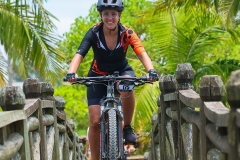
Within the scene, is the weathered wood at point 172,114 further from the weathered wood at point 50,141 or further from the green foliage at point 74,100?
the green foliage at point 74,100

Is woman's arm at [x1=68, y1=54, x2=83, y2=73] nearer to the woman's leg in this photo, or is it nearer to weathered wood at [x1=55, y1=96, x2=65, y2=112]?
the woman's leg

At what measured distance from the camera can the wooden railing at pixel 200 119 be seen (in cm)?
308

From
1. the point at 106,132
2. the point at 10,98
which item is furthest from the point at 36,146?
the point at 10,98

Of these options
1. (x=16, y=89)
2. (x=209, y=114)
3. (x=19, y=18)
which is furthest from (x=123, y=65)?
(x=19, y=18)

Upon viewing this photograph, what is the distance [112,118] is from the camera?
606 centimetres

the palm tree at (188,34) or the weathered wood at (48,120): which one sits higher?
the palm tree at (188,34)

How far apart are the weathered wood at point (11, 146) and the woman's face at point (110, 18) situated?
7.25 feet

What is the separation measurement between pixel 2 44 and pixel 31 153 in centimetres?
843

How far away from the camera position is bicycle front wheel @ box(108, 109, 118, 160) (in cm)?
593

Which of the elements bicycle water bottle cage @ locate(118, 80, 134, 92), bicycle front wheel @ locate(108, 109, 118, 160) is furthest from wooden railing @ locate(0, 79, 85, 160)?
bicycle water bottle cage @ locate(118, 80, 134, 92)

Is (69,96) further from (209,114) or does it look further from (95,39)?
(209,114)

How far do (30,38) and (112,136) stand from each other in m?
7.88

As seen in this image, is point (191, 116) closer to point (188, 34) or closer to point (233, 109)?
point (233, 109)

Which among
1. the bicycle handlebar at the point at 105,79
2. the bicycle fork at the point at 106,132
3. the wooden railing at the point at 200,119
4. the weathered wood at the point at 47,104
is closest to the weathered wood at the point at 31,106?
the weathered wood at the point at 47,104
